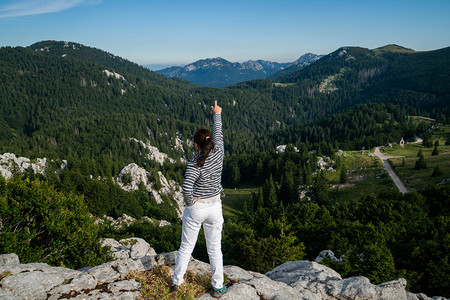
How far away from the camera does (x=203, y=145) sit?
817 cm

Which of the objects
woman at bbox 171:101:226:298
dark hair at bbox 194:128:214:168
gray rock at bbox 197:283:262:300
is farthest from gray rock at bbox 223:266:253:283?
dark hair at bbox 194:128:214:168

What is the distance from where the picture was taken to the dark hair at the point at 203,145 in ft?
26.4

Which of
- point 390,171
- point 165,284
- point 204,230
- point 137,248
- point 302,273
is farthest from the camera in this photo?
point 390,171

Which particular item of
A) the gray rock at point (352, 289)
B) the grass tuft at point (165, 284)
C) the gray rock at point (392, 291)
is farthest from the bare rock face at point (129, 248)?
the gray rock at point (392, 291)

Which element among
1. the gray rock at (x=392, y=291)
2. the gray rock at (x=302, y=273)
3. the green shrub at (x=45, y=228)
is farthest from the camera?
the green shrub at (x=45, y=228)

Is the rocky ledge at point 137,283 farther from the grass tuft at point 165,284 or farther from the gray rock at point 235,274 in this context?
the grass tuft at point 165,284

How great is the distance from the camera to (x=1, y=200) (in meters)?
18.4

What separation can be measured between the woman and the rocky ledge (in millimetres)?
1397

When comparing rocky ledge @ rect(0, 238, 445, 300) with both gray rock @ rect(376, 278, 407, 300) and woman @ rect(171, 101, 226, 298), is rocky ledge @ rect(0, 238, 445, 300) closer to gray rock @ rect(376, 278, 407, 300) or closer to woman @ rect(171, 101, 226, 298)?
gray rock @ rect(376, 278, 407, 300)

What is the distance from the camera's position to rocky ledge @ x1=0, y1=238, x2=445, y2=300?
28.7 feet

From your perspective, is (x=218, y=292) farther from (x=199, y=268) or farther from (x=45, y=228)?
(x=45, y=228)

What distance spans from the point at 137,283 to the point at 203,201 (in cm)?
452

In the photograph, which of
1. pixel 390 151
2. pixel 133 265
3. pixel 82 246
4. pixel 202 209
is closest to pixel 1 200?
pixel 82 246

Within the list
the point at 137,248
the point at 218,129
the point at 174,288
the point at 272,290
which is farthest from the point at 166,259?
the point at 137,248
